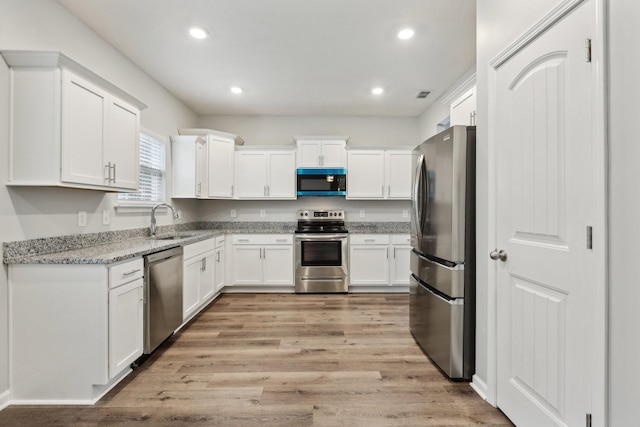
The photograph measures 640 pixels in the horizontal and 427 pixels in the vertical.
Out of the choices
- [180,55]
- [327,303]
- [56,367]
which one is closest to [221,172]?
[180,55]

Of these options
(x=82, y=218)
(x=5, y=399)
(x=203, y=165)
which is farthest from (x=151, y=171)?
(x=5, y=399)

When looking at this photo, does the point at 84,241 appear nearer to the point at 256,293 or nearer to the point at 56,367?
the point at 56,367

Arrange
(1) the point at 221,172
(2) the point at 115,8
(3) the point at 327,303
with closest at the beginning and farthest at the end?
1. (2) the point at 115,8
2. (3) the point at 327,303
3. (1) the point at 221,172

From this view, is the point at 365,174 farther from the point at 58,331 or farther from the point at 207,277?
the point at 58,331

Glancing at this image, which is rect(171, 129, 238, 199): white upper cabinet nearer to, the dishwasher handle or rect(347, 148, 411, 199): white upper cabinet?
the dishwasher handle

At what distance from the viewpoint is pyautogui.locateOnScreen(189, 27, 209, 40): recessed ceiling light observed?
8.14ft

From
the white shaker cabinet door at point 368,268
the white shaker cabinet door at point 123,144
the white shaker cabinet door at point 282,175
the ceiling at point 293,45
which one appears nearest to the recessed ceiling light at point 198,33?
the ceiling at point 293,45

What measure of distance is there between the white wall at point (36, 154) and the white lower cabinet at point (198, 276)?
0.68 meters

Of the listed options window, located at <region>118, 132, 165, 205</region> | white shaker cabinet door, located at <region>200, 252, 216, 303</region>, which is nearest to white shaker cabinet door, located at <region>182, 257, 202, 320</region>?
white shaker cabinet door, located at <region>200, 252, 216, 303</region>

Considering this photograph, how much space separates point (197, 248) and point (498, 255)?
2.87 meters

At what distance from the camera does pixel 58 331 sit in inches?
72.3

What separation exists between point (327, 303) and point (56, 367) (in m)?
2.69

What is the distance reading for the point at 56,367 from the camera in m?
1.84

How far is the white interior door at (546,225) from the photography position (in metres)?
1.23
